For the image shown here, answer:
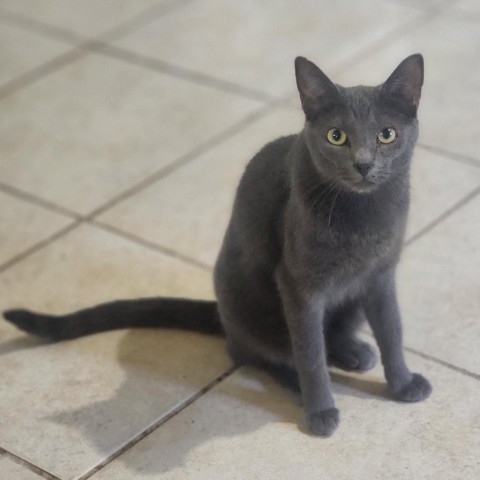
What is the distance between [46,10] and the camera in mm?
3512

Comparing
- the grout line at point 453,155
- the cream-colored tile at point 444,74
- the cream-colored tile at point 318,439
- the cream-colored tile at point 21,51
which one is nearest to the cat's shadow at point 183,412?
the cream-colored tile at point 318,439

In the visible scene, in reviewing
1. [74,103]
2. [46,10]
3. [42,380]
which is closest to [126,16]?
[46,10]

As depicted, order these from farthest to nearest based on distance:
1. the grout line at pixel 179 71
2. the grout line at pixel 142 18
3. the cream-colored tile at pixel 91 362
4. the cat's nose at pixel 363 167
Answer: the grout line at pixel 142 18 → the grout line at pixel 179 71 → the cream-colored tile at pixel 91 362 → the cat's nose at pixel 363 167

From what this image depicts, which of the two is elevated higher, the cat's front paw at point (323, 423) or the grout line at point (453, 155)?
the grout line at point (453, 155)

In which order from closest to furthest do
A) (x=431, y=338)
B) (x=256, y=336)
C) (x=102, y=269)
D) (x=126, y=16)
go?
(x=256, y=336) → (x=431, y=338) → (x=102, y=269) → (x=126, y=16)

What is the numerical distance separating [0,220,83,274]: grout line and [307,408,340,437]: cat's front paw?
0.85 m

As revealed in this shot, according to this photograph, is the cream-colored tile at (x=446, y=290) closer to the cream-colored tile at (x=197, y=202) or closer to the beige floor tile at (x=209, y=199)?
the beige floor tile at (x=209, y=199)

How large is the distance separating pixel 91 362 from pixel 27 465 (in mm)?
293

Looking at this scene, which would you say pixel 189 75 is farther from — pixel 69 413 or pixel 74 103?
pixel 69 413

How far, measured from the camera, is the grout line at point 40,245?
7.54 feet

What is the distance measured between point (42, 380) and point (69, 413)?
0.12 meters

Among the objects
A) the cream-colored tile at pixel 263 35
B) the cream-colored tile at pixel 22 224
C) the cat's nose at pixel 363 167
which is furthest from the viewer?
the cream-colored tile at pixel 263 35

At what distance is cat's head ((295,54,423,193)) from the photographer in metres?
1.58

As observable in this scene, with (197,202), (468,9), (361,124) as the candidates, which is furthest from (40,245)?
(468,9)
